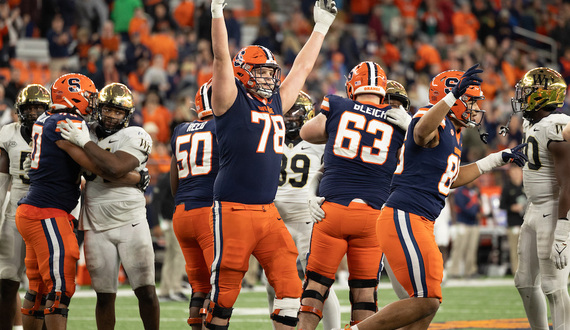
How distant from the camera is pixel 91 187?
6.53m

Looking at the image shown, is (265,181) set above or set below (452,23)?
below

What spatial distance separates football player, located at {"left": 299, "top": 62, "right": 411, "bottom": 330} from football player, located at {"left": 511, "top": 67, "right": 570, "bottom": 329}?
107 centimetres

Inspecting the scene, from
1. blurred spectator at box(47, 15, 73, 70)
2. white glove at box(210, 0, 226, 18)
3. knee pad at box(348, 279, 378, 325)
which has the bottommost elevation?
knee pad at box(348, 279, 378, 325)

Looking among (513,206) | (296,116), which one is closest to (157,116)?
(513,206)

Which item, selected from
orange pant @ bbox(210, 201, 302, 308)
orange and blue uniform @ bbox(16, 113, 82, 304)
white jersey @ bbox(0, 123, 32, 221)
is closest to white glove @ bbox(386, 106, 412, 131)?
orange pant @ bbox(210, 201, 302, 308)

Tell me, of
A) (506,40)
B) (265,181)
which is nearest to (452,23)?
(506,40)

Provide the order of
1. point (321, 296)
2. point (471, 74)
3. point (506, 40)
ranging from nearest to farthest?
point (471, 74) → point (321, 296) → point (506, 40)

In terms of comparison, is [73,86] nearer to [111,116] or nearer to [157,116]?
[111,116]

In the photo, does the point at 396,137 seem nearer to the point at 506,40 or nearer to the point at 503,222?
the point at 503,222

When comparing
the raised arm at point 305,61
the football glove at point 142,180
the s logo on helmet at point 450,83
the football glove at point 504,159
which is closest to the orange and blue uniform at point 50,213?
the football glove at point 142,180

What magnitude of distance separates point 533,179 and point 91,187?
350cm

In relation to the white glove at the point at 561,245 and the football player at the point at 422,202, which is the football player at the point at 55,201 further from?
the white glove at the point at 561,245

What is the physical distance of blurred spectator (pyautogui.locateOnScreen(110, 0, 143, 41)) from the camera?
1720 centimetres

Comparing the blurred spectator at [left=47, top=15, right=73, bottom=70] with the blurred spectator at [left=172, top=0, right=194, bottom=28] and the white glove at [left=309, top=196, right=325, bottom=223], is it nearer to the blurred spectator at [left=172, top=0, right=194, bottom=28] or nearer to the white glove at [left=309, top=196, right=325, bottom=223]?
the blurred spectator at [left=172, top=0, right=194, bottom=28]
